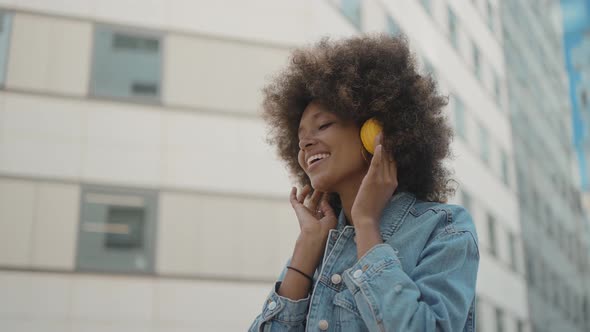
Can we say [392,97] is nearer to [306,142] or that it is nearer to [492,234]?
[306,142]

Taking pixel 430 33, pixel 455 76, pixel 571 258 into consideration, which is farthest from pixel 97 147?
pixel 571 258

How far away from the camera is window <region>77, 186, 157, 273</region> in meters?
12.6

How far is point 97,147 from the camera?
517 inches

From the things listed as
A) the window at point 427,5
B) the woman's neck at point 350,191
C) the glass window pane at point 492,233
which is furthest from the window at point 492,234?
the woman's neck at point 350,191

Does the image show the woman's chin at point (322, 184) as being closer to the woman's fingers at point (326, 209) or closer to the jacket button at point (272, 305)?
the woman's fingers at point (326, 209)

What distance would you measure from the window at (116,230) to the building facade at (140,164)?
0.02 m

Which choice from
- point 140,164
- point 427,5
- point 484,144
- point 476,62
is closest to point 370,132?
point 140,164

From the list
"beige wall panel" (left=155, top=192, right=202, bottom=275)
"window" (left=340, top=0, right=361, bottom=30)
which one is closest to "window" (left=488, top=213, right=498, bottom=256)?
"window" (left=340, top=0, right=361, bottom=30)

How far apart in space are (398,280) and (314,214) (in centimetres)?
65

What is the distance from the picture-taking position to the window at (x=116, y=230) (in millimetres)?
12625

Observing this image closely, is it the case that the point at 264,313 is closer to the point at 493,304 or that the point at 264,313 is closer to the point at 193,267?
the point at 193,267

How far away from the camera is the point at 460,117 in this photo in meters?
21.4

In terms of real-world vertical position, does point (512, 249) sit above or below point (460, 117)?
below

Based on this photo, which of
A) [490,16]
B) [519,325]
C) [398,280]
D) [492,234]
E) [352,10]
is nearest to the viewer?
[398,280]
